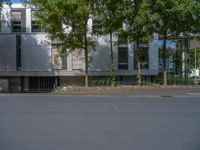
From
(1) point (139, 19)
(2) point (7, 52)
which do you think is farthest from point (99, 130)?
(2) point (7, 52)

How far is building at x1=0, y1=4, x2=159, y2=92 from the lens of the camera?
4319 cm

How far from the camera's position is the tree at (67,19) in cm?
2745

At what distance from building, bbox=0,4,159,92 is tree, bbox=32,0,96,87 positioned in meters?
11.5

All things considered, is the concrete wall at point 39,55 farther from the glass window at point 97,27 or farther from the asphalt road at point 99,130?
the asphalt road at point 99,130

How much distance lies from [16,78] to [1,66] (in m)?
2.03

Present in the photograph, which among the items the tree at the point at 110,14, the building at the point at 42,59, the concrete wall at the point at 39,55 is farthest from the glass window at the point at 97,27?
the concrete wall at the point at 39,55

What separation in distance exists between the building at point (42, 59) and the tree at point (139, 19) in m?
13.1

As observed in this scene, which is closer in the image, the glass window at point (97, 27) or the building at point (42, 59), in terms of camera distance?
the glass window at point (97, 27)

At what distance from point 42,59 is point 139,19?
1923 centimetres

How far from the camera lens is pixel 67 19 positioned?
2898 centimetres

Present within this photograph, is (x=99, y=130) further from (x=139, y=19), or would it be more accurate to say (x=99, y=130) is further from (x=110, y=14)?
(x=110, y=14)

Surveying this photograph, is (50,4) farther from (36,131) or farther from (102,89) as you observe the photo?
(36,131)

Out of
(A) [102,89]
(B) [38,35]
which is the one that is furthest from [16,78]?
(A) [102,89]

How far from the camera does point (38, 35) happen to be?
1736 inches
